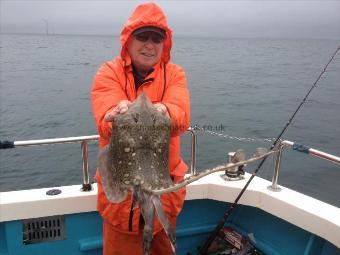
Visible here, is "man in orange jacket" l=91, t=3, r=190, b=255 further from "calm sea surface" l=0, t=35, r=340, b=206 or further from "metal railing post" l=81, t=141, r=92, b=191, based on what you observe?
"calm sea surface" l=0, t=35, r=340, b=206

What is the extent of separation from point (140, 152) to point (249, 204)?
254 centimetres

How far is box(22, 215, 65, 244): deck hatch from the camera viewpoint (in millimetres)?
4059

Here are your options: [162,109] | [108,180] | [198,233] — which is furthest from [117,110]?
[198,233]

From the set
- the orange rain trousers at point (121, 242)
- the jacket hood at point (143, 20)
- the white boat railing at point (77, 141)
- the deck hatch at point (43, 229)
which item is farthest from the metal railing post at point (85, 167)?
the jacket hood at point (143, 20)

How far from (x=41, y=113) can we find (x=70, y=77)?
1533 cm

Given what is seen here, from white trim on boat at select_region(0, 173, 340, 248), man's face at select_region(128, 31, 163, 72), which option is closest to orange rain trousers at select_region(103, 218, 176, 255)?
white trim on boat at select_region(0, 173, 340, 248)

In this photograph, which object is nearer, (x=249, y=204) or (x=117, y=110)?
(x=117, y=110)

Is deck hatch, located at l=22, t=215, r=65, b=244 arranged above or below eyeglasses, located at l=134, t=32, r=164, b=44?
below

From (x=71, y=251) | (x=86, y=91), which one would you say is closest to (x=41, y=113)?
(x=86, y=91)

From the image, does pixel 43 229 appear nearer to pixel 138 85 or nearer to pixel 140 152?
pixel 138 85

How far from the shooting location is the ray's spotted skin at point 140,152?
2262mm

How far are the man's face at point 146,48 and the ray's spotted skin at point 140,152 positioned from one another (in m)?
0.81

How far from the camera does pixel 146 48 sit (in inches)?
121

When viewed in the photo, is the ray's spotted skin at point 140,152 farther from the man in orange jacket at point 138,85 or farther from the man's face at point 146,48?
the man's face at point 146,48
